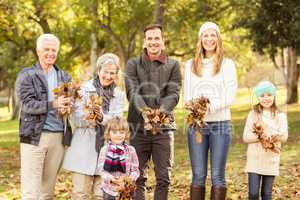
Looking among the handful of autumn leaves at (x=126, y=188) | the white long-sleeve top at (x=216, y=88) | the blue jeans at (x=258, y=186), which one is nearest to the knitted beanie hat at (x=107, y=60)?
the white long-sleeve top at (x=216, y=88)

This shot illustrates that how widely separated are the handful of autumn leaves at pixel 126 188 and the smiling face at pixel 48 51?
1665 mm

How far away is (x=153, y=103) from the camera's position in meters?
→ 6.57

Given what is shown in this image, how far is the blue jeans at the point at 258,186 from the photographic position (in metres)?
6.71

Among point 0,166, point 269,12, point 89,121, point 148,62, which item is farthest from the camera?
point 269,12

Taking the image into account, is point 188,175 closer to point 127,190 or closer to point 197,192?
point 197,192

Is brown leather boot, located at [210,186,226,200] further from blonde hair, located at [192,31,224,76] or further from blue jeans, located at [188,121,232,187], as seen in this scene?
blonde hair, located at [192,31,224,76]

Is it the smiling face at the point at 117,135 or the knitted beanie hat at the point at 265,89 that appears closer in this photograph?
the smiling face at the point at 117,135

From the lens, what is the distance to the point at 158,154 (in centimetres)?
662

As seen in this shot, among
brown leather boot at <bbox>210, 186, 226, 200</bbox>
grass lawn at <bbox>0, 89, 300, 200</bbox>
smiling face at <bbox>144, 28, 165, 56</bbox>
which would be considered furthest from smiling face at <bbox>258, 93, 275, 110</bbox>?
grass lawn at <bbox>0, 89, 300, 200</bbox>

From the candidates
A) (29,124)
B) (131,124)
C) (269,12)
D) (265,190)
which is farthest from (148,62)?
(269,12)

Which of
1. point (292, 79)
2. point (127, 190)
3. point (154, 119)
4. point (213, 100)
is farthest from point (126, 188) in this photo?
point (292, 79)

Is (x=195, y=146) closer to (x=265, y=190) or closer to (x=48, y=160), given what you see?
(x=265, y=190)

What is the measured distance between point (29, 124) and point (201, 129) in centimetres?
201

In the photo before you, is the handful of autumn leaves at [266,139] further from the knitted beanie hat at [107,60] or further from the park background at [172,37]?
the knitted beanie hat at [107,60]
